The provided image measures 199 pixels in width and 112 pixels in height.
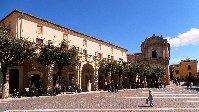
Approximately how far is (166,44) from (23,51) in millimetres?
54718

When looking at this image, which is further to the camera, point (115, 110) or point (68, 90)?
point (68, 90)

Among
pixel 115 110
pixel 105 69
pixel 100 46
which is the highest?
pixel 100 46

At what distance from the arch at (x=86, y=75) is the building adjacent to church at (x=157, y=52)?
112 ft

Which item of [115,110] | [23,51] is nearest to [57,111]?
[115,110]

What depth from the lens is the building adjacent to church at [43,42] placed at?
31.2m

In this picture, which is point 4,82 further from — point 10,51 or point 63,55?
point 63,55

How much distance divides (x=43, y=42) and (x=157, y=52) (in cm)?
4531

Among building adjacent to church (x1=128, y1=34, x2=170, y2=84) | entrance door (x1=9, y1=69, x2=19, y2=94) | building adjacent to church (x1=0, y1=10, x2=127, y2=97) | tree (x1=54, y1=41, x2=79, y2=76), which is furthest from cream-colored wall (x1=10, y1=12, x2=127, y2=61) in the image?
building adjacent to church (x1=128, y1=34, x2=170, y2=84)

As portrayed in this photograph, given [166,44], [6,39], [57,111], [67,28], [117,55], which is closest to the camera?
[57,111]

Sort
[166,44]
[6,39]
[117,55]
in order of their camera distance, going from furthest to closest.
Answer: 1. [166,44]
2. [117,55]
3. [6,39]

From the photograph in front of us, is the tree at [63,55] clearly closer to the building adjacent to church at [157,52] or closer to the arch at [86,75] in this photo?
the arch at [86,75]

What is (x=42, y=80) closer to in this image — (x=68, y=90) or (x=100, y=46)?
(x=68, y=90)

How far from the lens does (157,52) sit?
7475 cm

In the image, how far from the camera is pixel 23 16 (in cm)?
3238
